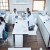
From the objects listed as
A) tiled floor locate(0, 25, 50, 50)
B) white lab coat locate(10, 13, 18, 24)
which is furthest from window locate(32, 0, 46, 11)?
tiled floor locate(0, 25, 50, 50)

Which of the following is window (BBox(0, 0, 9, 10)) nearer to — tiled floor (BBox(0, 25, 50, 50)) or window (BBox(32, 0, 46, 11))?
window (BBox(32, 0, 46, 11))

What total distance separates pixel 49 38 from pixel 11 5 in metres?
3.98

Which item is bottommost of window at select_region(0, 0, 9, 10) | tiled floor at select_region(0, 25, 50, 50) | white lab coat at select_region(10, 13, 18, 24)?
tiled floor at select_region(0, 25, 50, 50)

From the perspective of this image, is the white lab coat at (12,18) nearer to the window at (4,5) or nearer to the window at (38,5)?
the window at (4,5)

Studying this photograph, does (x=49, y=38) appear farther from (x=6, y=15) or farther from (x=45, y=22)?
(x=6, y=15)

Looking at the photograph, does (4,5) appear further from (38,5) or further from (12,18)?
(38,5)

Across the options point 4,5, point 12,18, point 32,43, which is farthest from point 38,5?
point 32,43

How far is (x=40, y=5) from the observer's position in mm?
8664

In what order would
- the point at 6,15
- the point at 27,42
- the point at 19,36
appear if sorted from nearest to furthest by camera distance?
1. the point at 19,36
2. the point at 27,42
3. the point at 6,15

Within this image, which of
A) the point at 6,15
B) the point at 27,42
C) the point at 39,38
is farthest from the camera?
the point at 6,15

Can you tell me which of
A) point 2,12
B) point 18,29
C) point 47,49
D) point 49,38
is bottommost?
point 47,49

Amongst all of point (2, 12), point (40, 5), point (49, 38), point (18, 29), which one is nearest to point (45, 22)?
point (49, 38)

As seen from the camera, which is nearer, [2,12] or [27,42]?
[27,42]

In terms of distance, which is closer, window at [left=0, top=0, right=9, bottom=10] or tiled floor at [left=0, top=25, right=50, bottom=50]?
tiled floor at [left=0, top=25, right=50, bottom=50]
